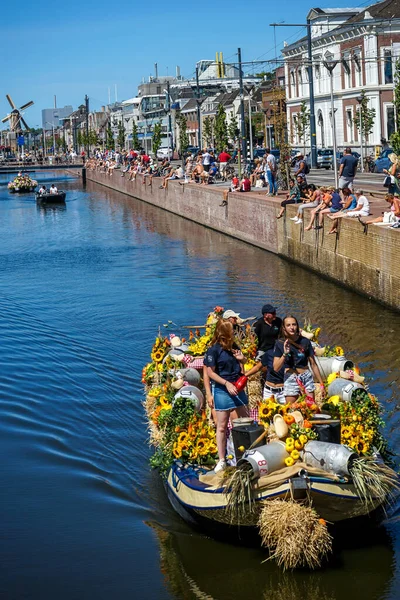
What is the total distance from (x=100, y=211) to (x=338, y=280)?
3551 cm

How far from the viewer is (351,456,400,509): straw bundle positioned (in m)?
9.31

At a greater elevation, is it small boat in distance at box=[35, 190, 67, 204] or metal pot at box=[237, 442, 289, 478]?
small boat in distance at box=[35, 190, 67, 204]

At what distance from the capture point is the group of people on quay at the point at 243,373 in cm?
1043

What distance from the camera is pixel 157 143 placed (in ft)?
308

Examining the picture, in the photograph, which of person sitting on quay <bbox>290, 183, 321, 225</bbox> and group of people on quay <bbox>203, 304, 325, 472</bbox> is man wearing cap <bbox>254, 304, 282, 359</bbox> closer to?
group of people on quay <bbox>203, 304, 325, 472</bbox>

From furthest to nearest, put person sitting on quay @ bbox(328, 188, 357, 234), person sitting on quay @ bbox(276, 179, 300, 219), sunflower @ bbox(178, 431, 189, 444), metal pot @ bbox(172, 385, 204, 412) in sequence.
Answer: person sitting on quay @ bbox(276, 179, 300, 219) < person sitting on quay @ bbox(328, 188, 357, 234) < metal pot @ bbox(172, 385, 204, 412) < sunflower @ bbox(178, 431, 189, 444)

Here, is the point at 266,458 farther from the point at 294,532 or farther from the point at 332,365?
the point at 332,365

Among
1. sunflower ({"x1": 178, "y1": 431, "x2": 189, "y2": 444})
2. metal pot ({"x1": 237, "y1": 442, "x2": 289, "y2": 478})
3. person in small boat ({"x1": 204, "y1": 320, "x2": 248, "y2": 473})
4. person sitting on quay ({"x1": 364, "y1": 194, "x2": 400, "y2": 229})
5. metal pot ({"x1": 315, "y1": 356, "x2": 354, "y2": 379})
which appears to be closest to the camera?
metal pot ({"x1": 237, "y1": 442, "x2": 289, "y2": 478})

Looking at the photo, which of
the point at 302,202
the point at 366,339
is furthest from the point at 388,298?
the point at 302,202

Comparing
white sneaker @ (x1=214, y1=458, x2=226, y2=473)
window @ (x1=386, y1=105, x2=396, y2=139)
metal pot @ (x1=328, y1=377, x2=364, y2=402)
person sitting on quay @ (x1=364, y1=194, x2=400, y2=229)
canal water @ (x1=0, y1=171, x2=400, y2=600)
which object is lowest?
canal water @ (x1=0, y1=171, x2=400, y2=600)

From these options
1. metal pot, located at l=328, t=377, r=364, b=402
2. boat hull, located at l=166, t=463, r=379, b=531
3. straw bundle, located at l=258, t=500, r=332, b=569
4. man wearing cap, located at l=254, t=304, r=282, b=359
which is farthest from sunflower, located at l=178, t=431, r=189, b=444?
man wearing cap, located at l=254, t=304, r=282, b=359

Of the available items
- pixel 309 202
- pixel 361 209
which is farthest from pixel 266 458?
pixel 309 202

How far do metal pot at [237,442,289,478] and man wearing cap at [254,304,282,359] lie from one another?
3.32m

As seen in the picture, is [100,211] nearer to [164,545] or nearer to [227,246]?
[227,246]
